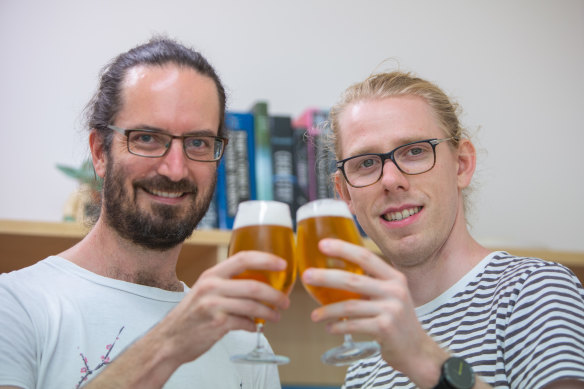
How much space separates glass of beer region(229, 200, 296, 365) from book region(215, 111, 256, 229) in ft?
3.02

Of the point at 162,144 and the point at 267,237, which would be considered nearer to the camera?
the point at 267,237

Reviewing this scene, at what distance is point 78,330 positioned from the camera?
1.13 meters

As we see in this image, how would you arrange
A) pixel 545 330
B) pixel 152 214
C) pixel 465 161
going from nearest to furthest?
1. pixel 545 330
2. pixel 152 214
3. pixel 465 161

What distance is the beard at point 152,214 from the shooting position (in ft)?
3.97

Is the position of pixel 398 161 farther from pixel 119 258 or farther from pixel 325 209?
pixel 119 258

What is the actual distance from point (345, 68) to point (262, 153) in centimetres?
67

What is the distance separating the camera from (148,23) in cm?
218

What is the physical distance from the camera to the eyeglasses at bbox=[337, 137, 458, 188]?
1.31m

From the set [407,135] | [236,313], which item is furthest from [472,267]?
[236,313]

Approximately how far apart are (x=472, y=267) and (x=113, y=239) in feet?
2.50

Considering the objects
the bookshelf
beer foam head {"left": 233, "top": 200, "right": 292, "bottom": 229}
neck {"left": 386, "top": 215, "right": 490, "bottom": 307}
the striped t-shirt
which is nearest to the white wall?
the bookshelf

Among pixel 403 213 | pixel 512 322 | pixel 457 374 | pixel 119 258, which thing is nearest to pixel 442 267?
pixel 403 213

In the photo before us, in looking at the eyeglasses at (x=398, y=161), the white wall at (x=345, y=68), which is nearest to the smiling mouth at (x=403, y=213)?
the eyeglasses at (x=398, y=161)

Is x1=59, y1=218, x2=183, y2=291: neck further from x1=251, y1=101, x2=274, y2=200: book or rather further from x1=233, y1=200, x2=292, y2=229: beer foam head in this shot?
x1=251, y1=101, x2=274, y2=200: book
